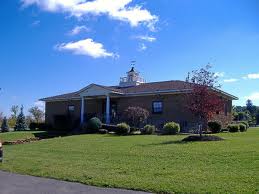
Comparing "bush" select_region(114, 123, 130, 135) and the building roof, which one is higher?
the building roof

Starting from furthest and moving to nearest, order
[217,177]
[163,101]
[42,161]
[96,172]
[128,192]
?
[163,101] < [42,161] < [96,172] < [217,177] < [128,192]

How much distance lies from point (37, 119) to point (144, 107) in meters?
36.1

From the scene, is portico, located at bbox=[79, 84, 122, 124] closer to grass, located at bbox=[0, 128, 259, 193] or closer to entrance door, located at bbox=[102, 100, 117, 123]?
entrance door, located at bbox=[102, 100, 117, 123]

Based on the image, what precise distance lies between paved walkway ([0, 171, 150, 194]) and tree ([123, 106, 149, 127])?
23253mm

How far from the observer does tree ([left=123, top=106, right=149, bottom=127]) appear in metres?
35.4

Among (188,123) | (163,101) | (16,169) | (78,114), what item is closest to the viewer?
(16,169)

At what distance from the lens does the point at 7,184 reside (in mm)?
11414

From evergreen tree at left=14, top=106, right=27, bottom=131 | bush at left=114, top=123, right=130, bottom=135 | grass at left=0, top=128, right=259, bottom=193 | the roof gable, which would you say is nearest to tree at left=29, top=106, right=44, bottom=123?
evergreen tree at left=14, top=106, right=27, bottom=131

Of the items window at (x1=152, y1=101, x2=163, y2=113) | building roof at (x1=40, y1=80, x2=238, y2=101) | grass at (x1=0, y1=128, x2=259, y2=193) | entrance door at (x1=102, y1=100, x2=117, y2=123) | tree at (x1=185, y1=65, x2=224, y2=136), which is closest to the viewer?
grass at (x1=0, y1=128, x2=259, y2=193)

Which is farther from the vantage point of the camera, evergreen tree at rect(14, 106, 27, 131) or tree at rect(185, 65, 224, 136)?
evergreen tree at rect(14, 106, 27, 131)

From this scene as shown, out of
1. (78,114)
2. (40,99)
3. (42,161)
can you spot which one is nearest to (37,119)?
(40,99)

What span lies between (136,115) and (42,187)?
24.9 m

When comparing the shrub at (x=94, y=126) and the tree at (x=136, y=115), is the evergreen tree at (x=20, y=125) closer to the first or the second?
the shrub at (x=94, y=126)

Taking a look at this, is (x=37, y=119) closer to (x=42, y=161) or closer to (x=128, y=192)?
(x=42, y=161)
